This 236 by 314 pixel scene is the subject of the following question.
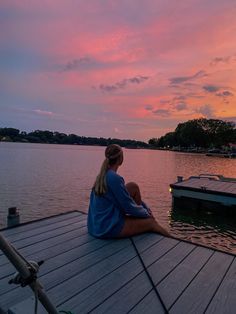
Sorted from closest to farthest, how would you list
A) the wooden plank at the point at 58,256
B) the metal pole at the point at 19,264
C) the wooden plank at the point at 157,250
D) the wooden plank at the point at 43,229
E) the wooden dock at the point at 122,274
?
1. the metal pole at the point at 19,264
2. the wooden dock at the point at 122,274
3. the wooden plank at the point at 58,256
4. the wooden plank at the point at 157,250
5. the wooden plank at the point at 43,229

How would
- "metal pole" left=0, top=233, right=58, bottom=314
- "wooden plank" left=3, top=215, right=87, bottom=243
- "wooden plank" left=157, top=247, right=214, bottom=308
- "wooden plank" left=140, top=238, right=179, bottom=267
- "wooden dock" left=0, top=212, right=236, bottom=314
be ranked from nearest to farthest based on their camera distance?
"metal pole" left=0, top=233, right=58, bottom=314, "wooden dock" left=0, top=212, right=236, bottom=314, "wooden plank" left=157, top=247, right=214, bottom=308, "wooden plank" left=140, top=238, right=179, bottom=267, "wooden plank" left=3, top=215, right=87, bottom=243

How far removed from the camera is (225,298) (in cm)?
329

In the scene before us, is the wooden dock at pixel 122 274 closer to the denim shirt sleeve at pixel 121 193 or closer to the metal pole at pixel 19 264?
the denim shirt sleeve at pixel 121 193

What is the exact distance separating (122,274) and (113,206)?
4.31 ft

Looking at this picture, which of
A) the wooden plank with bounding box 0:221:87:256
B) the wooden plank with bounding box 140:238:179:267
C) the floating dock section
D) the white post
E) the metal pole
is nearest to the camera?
the metal pole

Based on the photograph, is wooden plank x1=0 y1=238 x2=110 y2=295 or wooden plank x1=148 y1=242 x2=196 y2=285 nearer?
wooden plank x1=0 y1=238 x2=110 y2=295

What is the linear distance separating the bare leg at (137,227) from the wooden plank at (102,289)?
92 cm

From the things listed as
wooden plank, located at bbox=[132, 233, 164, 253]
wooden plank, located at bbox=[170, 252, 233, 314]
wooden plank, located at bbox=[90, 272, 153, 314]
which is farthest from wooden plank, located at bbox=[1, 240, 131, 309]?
wooden plank, located at bbox=[170, 252, 233, 314]

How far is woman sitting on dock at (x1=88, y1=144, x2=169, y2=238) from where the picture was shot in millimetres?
4734

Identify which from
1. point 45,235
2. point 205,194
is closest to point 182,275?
point 45,235

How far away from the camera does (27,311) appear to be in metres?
2.36

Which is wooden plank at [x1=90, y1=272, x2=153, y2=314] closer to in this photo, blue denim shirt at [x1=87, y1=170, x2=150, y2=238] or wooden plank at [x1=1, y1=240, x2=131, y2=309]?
wooden plank at [x1=1, y1=240, x2=131, y2=309]

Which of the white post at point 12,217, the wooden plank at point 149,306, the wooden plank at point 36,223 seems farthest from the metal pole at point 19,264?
the white post at point 12,217

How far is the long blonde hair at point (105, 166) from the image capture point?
4.77m
